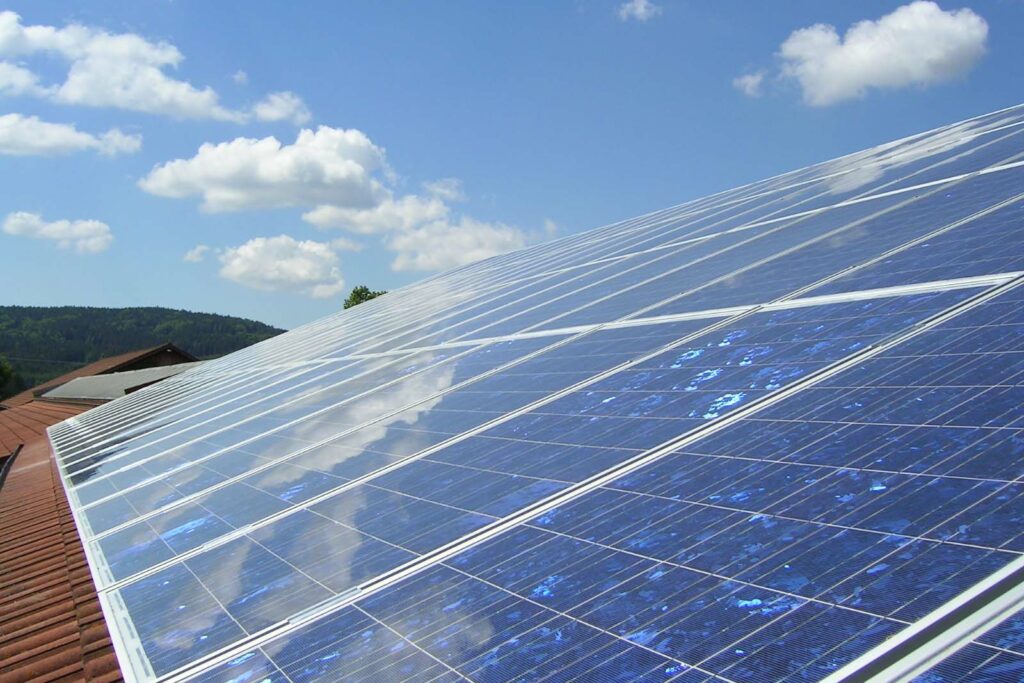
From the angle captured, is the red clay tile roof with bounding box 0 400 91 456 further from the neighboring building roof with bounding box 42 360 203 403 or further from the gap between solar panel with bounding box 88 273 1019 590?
the gap between solar panel with bounding box 88 273 1019 590

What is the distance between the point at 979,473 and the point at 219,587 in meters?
3.59

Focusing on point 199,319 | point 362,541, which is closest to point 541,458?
point 362,541

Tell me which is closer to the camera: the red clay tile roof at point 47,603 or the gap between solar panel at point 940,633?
the gap between solar panel at point 940,633

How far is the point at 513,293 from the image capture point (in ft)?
48.3

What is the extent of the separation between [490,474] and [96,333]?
15589 centimetres

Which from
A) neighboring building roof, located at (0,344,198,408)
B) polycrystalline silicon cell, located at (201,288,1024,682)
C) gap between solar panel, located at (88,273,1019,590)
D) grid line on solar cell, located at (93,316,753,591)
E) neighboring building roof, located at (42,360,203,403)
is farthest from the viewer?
neighboring building roof, located at (0,344,198,408)

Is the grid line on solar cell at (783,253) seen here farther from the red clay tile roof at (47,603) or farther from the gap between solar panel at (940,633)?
the gap between solar panel at (940,633)

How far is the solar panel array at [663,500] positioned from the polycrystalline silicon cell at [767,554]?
11 mm

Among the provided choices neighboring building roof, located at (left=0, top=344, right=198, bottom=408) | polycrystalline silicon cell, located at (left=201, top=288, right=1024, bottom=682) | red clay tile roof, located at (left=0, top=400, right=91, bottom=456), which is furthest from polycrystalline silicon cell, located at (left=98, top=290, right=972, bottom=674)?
neighboring building roof, located at (left=0, top=344, right=198, bottom=408)

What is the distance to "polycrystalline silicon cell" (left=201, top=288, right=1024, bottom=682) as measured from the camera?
221cm

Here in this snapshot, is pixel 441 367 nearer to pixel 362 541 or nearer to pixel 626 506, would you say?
pixel 362 541

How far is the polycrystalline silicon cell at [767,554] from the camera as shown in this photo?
221 centimetres

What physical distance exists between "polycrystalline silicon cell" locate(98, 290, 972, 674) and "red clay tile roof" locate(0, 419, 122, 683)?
446mm

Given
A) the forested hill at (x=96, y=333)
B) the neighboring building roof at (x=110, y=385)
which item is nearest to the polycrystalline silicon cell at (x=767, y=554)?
the neighboring building roof at (x=110, y=385)
